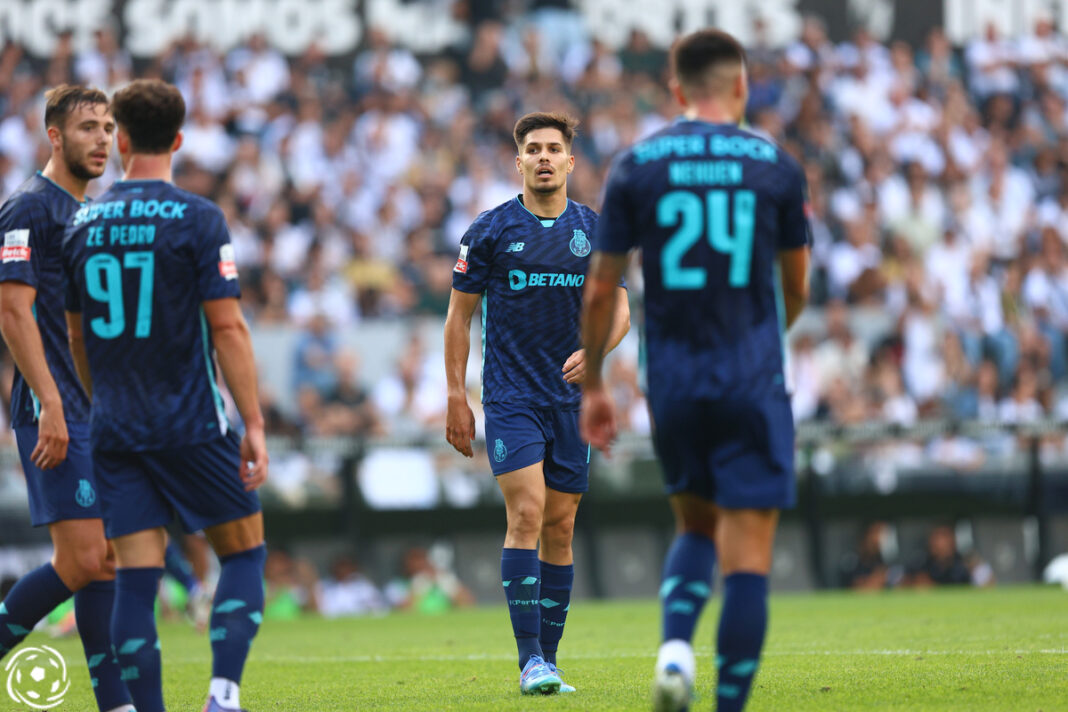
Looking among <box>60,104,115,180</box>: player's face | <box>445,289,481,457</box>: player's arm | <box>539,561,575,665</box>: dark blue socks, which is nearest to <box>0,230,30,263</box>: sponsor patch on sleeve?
<box>60,104,115,180</box>: player's face

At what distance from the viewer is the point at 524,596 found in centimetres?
714

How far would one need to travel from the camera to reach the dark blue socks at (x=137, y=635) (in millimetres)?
5344

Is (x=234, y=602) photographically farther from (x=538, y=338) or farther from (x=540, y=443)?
(x=538, y=338)

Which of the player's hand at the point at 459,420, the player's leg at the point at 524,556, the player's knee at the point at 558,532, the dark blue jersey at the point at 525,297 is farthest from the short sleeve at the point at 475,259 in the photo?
the player's knee at the point at 558,532

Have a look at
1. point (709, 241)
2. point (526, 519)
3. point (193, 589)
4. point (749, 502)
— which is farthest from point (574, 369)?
point (193, 589)

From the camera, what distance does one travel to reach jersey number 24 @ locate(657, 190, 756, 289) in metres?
4.91

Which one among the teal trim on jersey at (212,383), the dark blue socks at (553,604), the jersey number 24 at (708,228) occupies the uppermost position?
the jersey number 24 at (708,228)

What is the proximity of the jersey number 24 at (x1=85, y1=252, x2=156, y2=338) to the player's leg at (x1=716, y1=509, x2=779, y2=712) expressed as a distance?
2098mm

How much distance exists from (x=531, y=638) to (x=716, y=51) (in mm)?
3208

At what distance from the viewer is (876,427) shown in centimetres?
1541

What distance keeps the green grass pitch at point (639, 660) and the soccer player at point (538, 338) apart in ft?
2.75

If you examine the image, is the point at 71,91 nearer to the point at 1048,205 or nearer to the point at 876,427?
the point at 876,427

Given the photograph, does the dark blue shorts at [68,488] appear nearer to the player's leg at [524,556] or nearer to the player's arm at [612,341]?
the player's leg at [524,556]

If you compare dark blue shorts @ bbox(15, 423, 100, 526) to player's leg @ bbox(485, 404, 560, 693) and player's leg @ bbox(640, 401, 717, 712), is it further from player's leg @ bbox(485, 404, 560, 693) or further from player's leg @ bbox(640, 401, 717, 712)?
player's leg @ bbox(640, 401, 717, 712)
